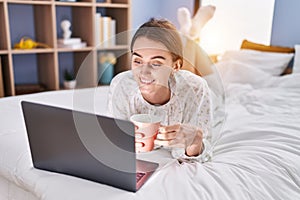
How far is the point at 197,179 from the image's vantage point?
82 cm

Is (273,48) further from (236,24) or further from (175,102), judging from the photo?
(175,102)

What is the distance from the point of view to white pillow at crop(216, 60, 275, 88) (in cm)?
203

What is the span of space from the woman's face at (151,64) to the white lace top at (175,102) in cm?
3

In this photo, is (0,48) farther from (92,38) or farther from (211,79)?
(211,79)

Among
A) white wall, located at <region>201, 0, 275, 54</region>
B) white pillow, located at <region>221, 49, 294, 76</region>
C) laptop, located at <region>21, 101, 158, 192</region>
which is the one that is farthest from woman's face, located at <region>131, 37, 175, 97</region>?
white wall, located at <region>201, 0, 275, 54</region>

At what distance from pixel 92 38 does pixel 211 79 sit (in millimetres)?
1865

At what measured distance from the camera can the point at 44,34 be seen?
2.50 meters

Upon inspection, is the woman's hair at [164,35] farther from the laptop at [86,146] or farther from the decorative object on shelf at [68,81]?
the decorative object on shelf at [68,81]

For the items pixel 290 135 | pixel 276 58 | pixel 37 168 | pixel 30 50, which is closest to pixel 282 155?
pixel 290 135

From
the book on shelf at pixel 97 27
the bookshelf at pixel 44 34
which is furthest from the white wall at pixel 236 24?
the book on shelf at pixel 97 27

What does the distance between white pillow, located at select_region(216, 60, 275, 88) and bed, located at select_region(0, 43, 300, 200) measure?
0.60 metres

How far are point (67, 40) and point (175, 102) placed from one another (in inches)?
74.3

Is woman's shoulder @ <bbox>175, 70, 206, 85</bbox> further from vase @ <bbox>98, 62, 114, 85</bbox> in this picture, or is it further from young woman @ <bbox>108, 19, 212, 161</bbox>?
vase @ <bbox>98, 62, 114, 85</bbox>

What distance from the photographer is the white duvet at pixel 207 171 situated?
2.53 feet
